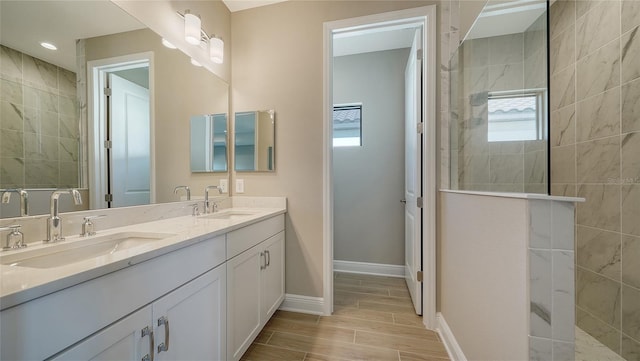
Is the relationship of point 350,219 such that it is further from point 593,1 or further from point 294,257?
point 593,1

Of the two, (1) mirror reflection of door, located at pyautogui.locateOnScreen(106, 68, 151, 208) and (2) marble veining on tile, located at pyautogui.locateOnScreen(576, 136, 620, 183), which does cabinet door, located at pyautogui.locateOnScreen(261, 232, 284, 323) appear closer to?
(1) mirror reflection of door, located at pyautogui.locateOnScreen(106, 68, 151, 208)

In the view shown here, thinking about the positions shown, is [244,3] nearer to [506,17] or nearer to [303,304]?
[506,17]

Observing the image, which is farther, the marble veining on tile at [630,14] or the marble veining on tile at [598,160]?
the marble veining on tile at [598,160]

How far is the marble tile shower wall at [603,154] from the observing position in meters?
1.42

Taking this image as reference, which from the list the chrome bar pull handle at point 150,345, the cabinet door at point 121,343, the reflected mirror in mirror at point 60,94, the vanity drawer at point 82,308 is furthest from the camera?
the reflected mirror in mirror at point 60,94

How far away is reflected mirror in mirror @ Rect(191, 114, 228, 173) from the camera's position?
73.0 inches

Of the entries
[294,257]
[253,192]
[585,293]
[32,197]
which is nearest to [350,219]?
[294,257]

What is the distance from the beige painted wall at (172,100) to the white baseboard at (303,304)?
1.16 meters

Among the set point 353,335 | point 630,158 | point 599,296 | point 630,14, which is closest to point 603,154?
point 630,158

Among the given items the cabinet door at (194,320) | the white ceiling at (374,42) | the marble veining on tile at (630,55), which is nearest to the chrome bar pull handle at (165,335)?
the cabinet door at (194,320)

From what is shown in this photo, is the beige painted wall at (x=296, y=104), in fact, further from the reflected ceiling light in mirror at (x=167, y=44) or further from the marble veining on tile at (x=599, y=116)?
the marble veining on tile at (x=599, y=116)

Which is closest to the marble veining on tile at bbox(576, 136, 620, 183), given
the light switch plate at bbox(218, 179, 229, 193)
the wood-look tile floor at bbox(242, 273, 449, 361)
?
the wood-look tile floor at bbox(242, 273, 449, 361)

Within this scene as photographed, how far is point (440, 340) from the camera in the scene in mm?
1648

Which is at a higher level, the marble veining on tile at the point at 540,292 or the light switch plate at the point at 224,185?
the light switch plate at the point at 224,185
